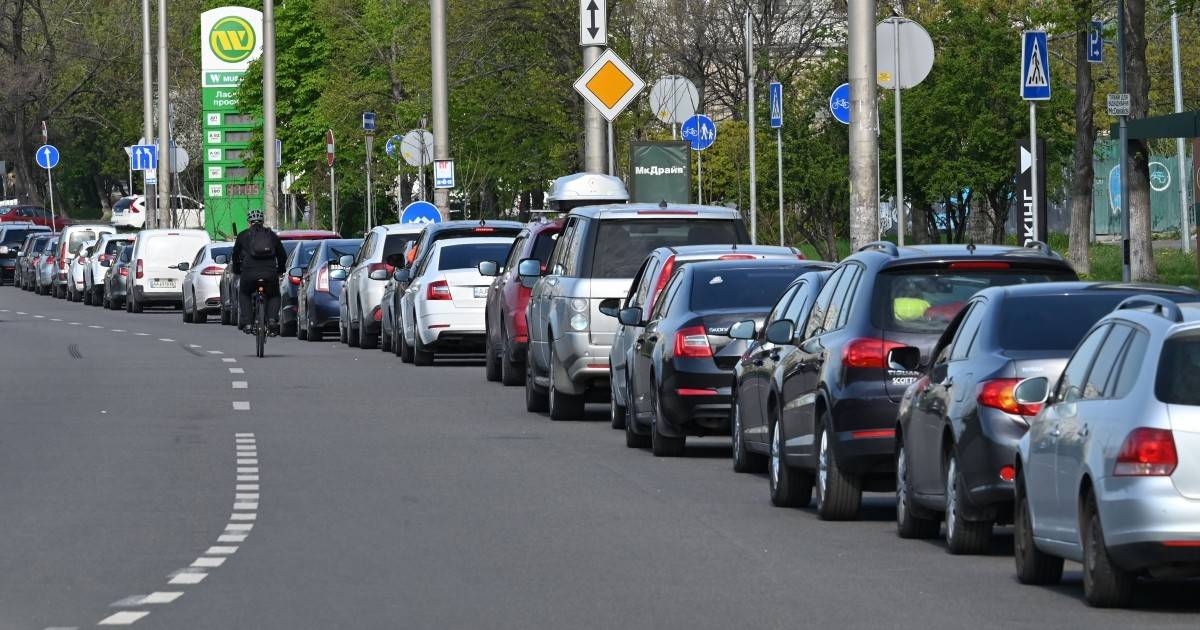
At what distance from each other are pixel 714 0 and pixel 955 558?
6150cm

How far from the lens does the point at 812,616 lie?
10.0 meters

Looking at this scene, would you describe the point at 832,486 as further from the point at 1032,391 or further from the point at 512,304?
the point at 512,304

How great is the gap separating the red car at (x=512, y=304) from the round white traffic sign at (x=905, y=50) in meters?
4.30

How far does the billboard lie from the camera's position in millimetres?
32031

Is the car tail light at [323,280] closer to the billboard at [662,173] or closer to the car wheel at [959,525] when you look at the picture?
the billboard at [662,173]

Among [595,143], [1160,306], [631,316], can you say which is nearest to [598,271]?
[631,316]

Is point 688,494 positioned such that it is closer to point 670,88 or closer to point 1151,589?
point 1151,589

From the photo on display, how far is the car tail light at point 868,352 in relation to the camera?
44.1 ft

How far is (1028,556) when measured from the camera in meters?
11.0

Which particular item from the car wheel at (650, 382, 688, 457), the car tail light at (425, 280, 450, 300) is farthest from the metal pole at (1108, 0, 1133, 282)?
the car wheel at (650, 382, 688, 457)

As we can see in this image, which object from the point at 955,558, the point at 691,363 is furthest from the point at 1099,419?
the point at 691,363

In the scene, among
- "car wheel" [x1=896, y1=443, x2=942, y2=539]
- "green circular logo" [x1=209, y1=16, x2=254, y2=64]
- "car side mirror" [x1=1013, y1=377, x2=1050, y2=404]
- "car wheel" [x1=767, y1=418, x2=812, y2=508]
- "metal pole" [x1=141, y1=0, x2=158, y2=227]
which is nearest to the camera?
"car side mirror" [x1=1013, y1=377, x2=1050, y2=404]

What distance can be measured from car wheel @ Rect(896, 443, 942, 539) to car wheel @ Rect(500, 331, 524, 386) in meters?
13.4

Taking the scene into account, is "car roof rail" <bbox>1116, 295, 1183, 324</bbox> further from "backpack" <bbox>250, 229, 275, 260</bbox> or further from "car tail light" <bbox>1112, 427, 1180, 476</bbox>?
"backpack" <bbox>250, 229, 275, 260</bbox>
